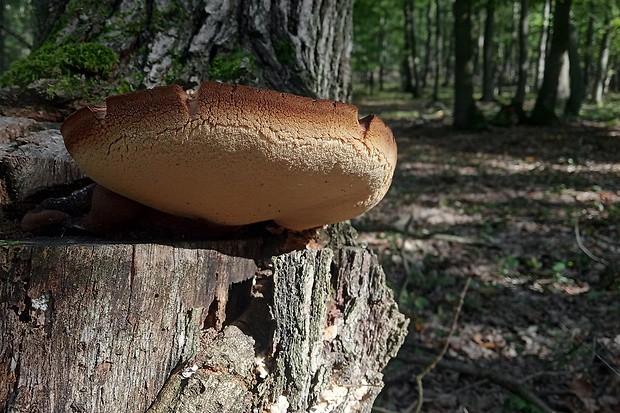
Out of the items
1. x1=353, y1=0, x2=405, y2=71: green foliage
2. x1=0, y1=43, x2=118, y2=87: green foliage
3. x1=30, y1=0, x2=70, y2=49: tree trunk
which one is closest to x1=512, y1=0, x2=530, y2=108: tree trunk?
x1=353, y1=0, x2=405, y2=71: green foliage

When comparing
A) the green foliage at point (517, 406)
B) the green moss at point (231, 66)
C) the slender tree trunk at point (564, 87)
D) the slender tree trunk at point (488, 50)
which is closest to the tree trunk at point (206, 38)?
the green moss at point (231, 66)

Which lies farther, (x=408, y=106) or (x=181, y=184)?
(x=408, y=106)

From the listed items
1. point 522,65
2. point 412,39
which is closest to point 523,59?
point 522,65

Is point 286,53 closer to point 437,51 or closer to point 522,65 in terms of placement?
point 522,65

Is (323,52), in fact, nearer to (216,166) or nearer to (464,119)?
(216,166)

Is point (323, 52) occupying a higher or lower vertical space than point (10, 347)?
higher

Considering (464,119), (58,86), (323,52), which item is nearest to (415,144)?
(464,119)

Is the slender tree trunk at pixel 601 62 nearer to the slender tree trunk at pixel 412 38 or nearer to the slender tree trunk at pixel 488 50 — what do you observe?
the slender tree trunk at pixel 488 50
